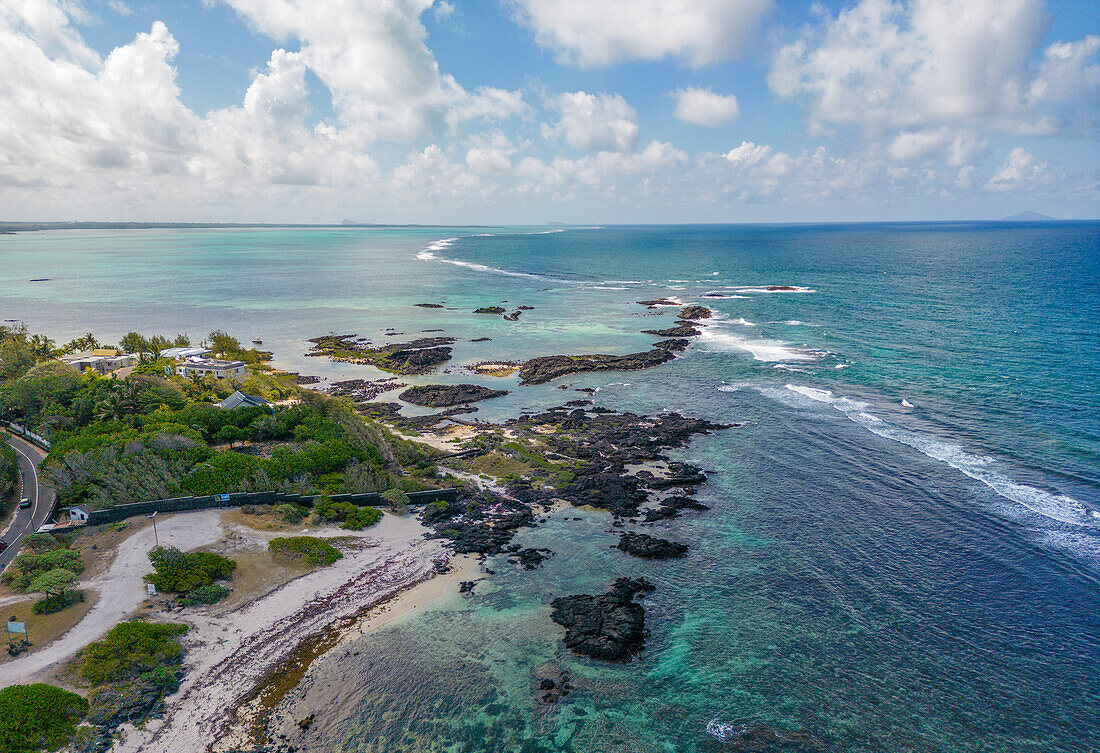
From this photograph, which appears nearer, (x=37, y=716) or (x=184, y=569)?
(x=37, y=716)

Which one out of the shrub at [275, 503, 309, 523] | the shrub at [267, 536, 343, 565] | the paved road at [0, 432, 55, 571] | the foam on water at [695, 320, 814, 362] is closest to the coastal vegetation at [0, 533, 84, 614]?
the paved road at [0, 432, 55, 571]

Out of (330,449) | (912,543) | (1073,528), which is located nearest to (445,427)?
(330,449)

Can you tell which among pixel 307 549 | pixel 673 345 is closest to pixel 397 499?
pixel 307 549

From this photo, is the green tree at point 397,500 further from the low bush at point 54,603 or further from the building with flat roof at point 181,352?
the building with flat roof at point 181,352

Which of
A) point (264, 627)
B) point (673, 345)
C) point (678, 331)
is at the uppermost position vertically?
point (678, 331)

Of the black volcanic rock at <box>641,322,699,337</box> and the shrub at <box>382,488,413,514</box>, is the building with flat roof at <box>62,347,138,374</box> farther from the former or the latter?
the black volcanic rock at <box>641,322,699,337</box>

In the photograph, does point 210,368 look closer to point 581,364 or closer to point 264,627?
point 581,364

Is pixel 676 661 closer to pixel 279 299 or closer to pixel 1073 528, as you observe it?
pixel 1073 528

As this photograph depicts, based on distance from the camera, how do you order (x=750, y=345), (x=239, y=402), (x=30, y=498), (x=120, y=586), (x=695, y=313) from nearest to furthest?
(x=120, y=586) → (x=30, y=498) → (x=239, y=402) → (x=750, y=345) → (x=695, y=313)
